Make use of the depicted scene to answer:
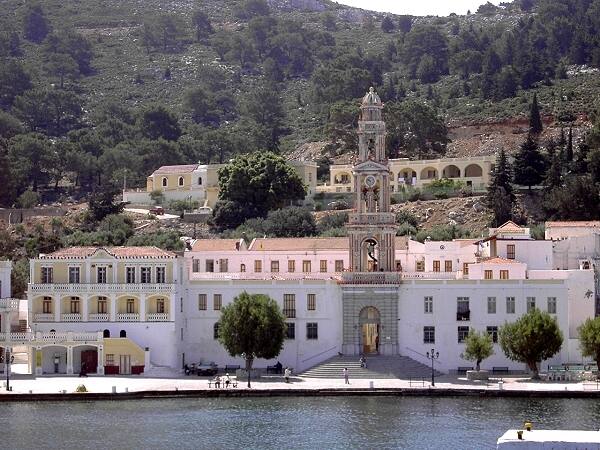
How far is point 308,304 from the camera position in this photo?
3654 inches

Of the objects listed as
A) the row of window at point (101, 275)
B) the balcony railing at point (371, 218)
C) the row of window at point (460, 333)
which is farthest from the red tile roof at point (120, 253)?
the row of window at point (460, 333)

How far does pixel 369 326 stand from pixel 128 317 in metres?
12.3

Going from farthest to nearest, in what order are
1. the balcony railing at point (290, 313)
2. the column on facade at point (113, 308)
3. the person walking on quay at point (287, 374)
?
the balcony railing at point (290, 313), the column on facade at point (113, 308), the person walking on quay at point (287, 374)

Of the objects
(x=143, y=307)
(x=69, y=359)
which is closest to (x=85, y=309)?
(x=143, y=307)

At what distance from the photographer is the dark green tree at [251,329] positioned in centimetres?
8706

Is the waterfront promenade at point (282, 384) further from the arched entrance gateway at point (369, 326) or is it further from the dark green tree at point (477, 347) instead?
the arched entrance gateway at point (369, 326)

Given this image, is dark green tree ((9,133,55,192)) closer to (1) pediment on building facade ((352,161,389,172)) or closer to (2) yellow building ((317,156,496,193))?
(2) yellow building ((317,156,496,193))

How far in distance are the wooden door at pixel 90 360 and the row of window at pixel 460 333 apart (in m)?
16.5

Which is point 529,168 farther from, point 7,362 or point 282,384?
point 7,362

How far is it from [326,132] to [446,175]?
776 inches

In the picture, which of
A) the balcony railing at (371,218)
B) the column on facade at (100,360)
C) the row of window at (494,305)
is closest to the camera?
the column on facade at (100,360)

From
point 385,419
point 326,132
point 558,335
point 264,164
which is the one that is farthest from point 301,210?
point 385,419

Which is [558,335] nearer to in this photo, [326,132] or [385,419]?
[385,419]

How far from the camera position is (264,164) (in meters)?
129
